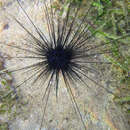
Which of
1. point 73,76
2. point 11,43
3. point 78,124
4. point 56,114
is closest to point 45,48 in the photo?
point 73,76

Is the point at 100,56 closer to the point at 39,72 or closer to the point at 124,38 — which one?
the point at 124,38

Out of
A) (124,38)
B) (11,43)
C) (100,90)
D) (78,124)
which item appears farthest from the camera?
(11,43)

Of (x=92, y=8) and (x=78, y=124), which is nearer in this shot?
(x=78, y=124)

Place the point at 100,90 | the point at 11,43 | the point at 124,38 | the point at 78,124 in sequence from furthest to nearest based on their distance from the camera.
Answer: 1. the point at 11,43
2. the point at 124,38
3. the point at 100,90
4. the point at 78,124

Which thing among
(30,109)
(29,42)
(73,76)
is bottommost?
(30,109)

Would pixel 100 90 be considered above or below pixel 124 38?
below

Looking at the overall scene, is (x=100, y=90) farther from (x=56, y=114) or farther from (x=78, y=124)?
(x=56, y=114)

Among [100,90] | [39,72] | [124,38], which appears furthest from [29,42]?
[124,38]
